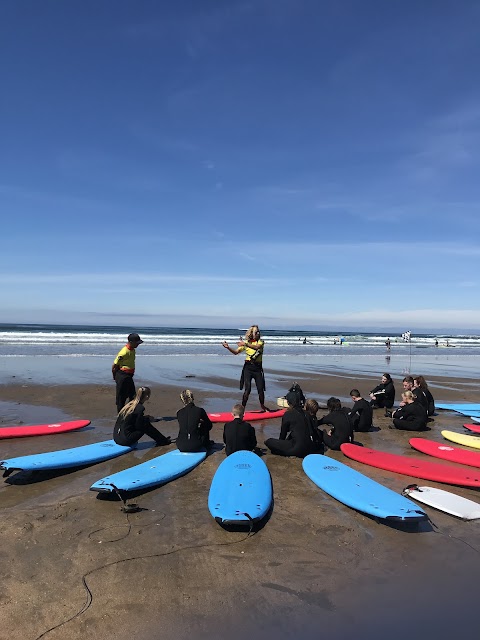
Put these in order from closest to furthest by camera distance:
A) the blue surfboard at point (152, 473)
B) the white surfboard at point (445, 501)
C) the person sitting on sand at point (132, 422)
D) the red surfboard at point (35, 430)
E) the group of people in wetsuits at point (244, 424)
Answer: the white surfboard at point (445, 501), the blue surfboard at point (152, 473), the group of people in wetsuits at point (244, 424), the person sitting on sand at point (132, 422), the red surfboard at point (35, 430)

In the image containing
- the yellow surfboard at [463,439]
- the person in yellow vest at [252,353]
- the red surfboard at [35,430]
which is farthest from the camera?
the person in yellow vest at [252,353]

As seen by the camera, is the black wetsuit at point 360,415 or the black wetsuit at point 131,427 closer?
the black wetsuit at point 131,427

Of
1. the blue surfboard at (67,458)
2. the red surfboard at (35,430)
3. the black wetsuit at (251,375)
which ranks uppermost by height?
the black wetsuit at (251,375)

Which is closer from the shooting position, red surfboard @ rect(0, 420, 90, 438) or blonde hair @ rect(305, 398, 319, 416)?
blonde hair @ rect(305, 398, 319, 416)

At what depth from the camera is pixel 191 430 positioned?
727 cm

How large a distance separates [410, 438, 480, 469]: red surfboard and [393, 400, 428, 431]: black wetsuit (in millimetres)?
1229

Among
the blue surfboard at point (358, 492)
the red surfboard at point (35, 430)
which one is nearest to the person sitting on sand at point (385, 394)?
the blue surfboard at point (358, 492)

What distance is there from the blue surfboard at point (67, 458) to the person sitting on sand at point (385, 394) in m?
7.27

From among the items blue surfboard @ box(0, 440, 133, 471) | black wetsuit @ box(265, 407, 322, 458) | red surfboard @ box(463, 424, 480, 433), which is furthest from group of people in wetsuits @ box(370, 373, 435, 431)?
blue surfboard @ box(0, 440, 133, 471)

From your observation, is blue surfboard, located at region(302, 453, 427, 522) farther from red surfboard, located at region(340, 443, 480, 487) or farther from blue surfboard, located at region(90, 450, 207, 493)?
blue surfboard, located at region(90, 450, 207, 493)

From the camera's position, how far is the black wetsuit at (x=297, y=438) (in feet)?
23.9

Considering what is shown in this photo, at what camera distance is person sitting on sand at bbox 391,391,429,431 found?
9773 mm

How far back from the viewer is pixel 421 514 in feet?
15.3

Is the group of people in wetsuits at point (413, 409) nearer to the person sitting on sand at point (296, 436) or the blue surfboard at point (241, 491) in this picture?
the person sitting on sand at point (296, 436)
